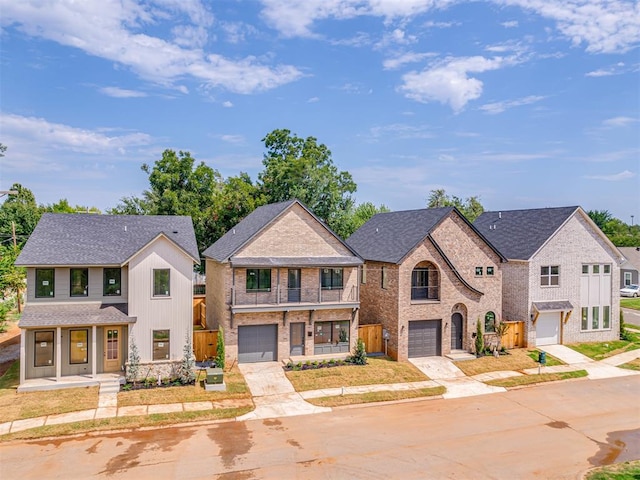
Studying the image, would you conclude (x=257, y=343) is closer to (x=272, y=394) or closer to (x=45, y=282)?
(x=272, y=394)

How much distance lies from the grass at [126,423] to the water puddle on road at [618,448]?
1325cm

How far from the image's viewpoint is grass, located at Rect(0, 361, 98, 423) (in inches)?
740

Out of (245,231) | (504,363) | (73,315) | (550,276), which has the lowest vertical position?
(504,363)

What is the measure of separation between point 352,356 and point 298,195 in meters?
21.0

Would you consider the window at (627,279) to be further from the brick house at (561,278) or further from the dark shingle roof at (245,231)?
the dark shingle roof at (245,231)

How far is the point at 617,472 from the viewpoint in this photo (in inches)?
599

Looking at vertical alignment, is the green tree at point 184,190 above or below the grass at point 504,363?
above

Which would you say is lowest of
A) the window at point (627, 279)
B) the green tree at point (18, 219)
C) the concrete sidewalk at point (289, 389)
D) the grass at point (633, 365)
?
the grass at point (633, 365)

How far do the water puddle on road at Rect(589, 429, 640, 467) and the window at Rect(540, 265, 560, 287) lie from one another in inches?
548

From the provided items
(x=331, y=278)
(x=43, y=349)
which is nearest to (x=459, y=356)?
(x=331, y=278)

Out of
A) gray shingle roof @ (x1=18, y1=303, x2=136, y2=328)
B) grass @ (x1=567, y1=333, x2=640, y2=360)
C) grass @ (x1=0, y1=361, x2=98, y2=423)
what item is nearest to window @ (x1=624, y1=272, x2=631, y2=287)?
grass @ (x1=567, y1=333, x2=640, y2=360)

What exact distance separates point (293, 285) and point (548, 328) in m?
17.9

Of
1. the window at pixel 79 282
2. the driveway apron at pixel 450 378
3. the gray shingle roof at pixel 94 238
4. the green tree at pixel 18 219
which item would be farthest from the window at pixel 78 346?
the green tree at pixel 18 219

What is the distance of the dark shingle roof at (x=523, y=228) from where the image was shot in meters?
32.0
